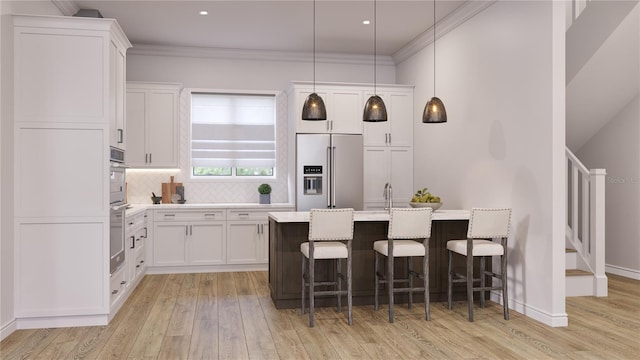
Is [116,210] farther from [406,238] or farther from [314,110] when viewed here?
[406,238]

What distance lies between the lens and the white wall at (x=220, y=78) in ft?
24.1

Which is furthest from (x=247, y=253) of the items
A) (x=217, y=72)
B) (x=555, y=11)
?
(x=555, y=11)

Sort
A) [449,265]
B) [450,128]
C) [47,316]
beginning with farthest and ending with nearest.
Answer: [450,128] → [449,265] → [47,316]

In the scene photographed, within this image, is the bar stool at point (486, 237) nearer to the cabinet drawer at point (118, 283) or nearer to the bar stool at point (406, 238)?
the bar stool at point (406, 238)

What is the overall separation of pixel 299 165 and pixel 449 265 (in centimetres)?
261

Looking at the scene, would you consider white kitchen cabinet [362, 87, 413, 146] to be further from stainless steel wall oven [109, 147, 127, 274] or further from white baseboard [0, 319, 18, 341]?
white baseboard [0, 319, 18, 341]

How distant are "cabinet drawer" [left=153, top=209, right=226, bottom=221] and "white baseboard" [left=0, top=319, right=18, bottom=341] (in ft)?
8.55

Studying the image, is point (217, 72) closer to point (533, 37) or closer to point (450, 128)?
point (450, 128)

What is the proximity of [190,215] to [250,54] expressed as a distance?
2452 mm

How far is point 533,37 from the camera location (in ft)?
15.2

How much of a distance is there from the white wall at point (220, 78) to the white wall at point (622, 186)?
353 centimetres

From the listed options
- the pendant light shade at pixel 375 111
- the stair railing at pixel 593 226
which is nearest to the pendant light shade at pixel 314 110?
the pendant light shade at pixel 375 111

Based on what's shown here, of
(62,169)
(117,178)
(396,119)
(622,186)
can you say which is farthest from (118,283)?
(622,186)

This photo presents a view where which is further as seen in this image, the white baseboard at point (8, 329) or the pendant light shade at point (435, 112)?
the pendant light shade at point (435, 112)
